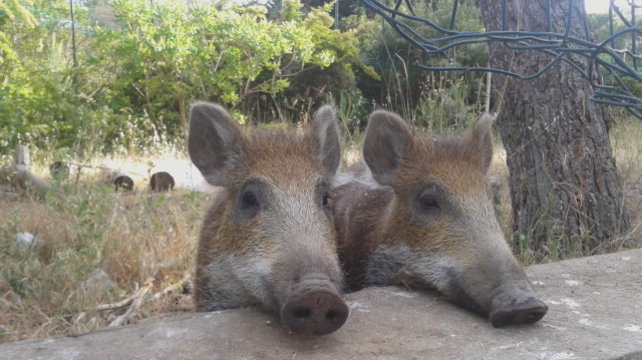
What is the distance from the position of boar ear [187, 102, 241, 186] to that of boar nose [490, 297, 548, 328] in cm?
169

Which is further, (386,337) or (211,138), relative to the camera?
(211,138)

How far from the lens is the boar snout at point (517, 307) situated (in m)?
2.68

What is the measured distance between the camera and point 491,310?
111 inches

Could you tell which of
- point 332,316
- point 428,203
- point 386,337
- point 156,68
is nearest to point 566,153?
point 428,203

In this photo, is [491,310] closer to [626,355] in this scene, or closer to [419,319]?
[419,319]

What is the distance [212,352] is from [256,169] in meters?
1.19

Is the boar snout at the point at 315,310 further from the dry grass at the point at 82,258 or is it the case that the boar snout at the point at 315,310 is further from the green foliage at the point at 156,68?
the green foliage at the point at 156,68

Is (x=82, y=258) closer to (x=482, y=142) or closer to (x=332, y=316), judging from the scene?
(x=332, y=316)

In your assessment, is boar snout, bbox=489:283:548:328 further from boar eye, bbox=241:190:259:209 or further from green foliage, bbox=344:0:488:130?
green foliage, bbox=344:0:488:130

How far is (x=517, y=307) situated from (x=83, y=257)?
2920 millimetres

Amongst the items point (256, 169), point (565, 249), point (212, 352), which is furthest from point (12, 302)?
point (565, 249)

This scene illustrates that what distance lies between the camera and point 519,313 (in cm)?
270

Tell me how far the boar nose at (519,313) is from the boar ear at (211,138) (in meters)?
1.69

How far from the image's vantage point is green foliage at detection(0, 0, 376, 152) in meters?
11.8
